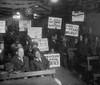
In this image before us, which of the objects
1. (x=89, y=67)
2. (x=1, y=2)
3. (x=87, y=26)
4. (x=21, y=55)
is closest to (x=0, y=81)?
(x=21, y=55)

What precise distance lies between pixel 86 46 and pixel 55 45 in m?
3.38

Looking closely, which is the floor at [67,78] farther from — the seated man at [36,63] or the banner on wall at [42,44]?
the seated man at [36,63]

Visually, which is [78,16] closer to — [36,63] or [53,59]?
[53,59]

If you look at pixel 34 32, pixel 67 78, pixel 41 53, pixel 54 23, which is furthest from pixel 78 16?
pixel 41 53

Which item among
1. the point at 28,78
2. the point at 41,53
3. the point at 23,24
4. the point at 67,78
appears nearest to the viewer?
the point at 28,78

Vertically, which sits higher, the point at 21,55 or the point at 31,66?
the point at 21,55

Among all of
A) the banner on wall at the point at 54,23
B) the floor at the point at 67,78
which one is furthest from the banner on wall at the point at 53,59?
the banner on wall at the point at 54,23

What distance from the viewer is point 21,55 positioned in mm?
6477

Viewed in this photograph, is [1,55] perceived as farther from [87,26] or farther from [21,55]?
[87,26]

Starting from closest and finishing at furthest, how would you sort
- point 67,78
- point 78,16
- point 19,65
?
point 19,65, point 67,78, point 78,16

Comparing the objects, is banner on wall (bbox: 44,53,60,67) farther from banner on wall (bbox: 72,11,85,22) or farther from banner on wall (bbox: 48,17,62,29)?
banner on wall (bbox: 72,11,85,22)

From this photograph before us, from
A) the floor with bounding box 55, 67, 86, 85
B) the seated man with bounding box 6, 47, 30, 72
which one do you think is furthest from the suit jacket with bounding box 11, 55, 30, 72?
the floor with bounding box 55, 67, 86, 85

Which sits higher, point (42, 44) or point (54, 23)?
point (54, 23)

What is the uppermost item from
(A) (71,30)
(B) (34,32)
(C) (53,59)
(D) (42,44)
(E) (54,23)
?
(E) (54,23)
